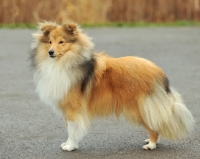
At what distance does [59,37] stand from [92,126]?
67.9 inches

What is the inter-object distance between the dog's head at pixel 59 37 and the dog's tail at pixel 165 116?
120 centimetres

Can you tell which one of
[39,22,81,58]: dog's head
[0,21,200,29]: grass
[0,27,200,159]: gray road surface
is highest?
[39,22,81,58]: dog's head

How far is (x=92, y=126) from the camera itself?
740 centimetres

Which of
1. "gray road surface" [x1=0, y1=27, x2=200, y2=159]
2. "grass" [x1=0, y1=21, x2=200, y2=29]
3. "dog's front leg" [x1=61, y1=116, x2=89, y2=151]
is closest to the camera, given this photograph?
"gray road surface" [x1=0, y1=27, x2=200, y2=159]

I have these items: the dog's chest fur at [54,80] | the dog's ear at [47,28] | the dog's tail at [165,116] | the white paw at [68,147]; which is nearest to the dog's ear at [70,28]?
the dog's ear at [47,28]

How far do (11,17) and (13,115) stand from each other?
14.5m

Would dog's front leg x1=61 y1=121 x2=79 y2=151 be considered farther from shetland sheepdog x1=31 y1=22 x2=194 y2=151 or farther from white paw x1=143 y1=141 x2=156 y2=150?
white paw x1=143 y1=141 x2=156 y2=150

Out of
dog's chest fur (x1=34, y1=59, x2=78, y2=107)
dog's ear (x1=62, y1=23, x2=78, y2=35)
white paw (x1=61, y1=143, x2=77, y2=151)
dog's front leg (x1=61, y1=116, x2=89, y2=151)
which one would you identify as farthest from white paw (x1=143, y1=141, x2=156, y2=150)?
dog's ear (x1=62, y1=23, x2=78, y2=35)

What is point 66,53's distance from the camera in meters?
6.27

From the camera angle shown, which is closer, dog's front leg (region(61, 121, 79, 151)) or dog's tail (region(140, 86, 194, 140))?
dog's tail (region(140, 86, 194, 140))

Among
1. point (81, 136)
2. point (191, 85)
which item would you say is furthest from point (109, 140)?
point (191, 85)

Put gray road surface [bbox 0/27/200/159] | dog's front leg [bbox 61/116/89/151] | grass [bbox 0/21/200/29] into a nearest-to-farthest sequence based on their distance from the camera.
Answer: gray road surface [bbox 0/27/200/159] < dog's front leg [bbox 61/116/89/151] < grass [bbox 0/21/200/29]

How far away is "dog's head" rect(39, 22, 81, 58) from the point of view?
6.22m

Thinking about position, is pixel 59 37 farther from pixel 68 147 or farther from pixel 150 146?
pixel 150 146
